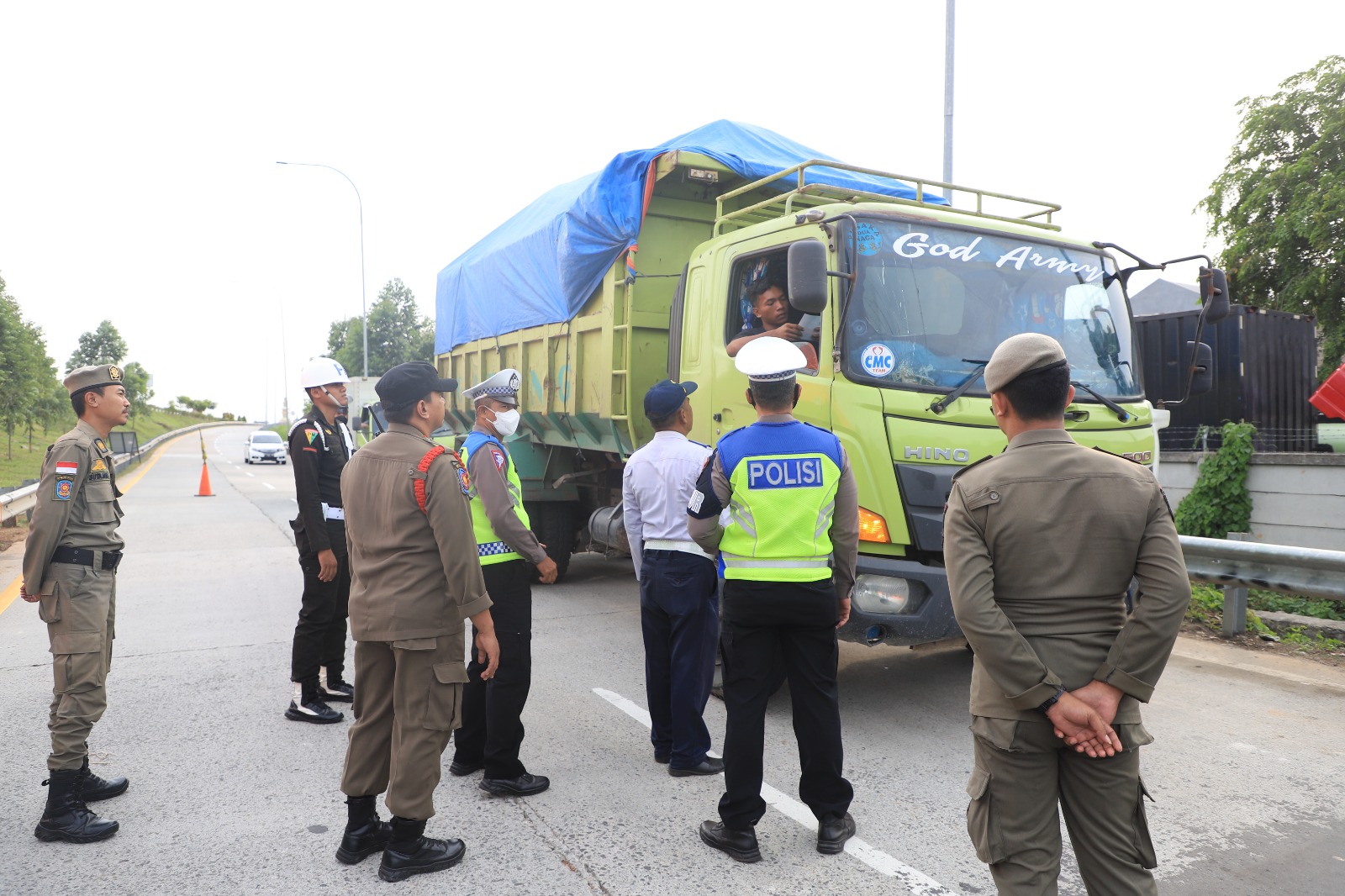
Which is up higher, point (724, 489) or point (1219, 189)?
Result: point (1219, 189)

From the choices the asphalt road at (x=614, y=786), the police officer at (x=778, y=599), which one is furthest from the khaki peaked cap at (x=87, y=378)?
the police officer at (x=778, y=599)

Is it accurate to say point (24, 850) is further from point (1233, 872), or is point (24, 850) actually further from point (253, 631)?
point (1233, 872)

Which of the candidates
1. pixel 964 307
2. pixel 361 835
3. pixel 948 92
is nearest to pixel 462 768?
pixel 361 835

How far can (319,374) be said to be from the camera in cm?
516

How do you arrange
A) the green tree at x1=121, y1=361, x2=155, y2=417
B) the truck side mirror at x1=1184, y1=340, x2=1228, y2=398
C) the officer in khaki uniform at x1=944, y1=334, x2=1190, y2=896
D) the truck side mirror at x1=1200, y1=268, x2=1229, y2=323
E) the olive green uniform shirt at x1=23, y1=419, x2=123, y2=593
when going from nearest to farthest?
the officer in khaki uniform at x1=944, y1=334, x2=1190, y2=896, the olive green uniform shirt at x1=23, y1=419, x2=123, y2=593, the truck side mirror at x1=1200, y1=268, x2=1229, y2=323, the truck side mirror at x1=1184, y1=340, x2=1228, y2=398, the green tree at x1=121, y1=361, x2=155, y2=417

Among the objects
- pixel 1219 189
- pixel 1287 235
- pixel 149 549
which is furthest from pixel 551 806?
pixel 1219 189

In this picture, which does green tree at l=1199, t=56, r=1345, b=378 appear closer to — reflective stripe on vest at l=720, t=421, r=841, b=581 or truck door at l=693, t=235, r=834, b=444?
truck door at l=693, t=235, r=834, b=444

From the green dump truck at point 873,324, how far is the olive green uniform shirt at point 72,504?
3000 mm

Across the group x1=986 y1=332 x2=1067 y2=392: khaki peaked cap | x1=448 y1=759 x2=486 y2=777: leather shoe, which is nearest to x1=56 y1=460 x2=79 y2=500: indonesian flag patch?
x1=448 y1=759 x2=486 y2=777: leather shoe

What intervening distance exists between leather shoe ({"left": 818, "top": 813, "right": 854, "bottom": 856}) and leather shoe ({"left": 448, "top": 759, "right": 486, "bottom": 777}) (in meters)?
1.59

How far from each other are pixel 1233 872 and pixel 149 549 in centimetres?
1180

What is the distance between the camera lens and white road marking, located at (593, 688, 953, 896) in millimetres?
3098

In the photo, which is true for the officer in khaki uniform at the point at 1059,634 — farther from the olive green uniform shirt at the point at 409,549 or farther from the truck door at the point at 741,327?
the truck door at the point at 741,327

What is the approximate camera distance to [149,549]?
11.4 metres
